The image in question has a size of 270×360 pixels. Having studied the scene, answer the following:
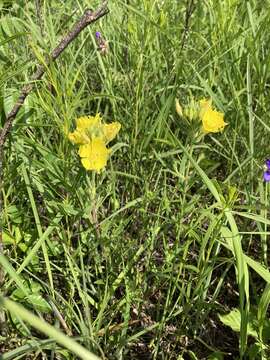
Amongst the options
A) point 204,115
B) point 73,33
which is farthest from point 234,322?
point 73,33

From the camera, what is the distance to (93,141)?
1112 millimetres

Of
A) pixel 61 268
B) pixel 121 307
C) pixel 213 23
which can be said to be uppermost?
pixel 213 23

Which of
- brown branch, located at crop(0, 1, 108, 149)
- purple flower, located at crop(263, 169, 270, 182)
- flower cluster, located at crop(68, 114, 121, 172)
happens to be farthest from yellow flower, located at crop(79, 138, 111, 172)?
purple flower, located at crop(263, 169, 270, 182)

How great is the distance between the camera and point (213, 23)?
172 centimetres

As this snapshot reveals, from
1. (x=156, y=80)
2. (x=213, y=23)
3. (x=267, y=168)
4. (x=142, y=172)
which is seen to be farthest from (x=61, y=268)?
(x=213, y=23)

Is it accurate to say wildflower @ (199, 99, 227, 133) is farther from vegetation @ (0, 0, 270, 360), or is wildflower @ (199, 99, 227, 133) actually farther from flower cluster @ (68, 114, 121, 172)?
flower cluster @ (68, 114, 121, 172)

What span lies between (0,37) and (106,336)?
90 centimetres

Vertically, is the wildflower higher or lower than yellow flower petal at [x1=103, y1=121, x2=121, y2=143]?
lower

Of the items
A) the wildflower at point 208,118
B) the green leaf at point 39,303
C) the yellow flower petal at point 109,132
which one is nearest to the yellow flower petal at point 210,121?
the wildflower at point 208,118

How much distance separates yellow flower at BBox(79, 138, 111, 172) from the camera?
1.07 m

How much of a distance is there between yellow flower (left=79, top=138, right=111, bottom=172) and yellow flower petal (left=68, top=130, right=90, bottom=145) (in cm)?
1

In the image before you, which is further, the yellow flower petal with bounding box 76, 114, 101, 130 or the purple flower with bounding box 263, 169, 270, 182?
the purple flower with bounding box 263, 169, 270, 182

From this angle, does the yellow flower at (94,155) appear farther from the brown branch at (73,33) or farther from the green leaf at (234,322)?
the green leaf at (234,322)

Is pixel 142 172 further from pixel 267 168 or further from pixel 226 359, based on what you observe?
pixel 226 359
